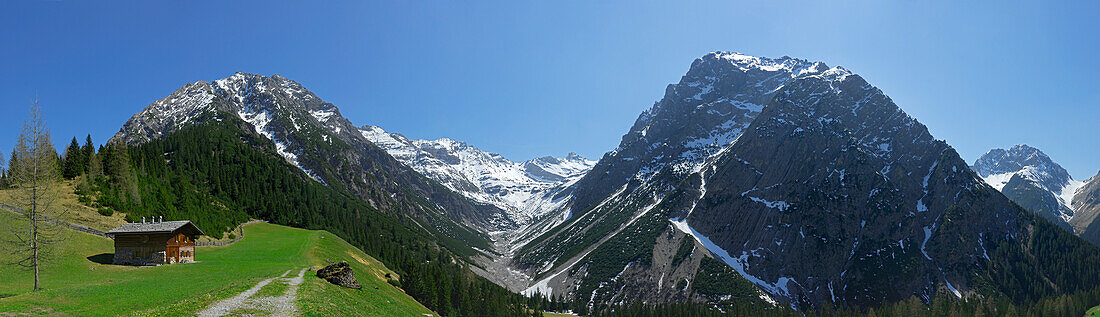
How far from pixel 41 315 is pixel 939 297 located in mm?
241501

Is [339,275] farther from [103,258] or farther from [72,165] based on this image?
[72,165]

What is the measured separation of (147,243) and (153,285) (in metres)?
19.0

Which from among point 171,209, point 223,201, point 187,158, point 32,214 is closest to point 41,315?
point 32,214

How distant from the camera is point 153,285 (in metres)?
41.5

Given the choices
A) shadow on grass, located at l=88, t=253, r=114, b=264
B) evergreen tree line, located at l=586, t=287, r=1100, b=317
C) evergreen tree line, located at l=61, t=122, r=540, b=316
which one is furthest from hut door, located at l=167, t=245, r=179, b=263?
evergreen tree line, located at l=586, t=287, r=1100, b=317

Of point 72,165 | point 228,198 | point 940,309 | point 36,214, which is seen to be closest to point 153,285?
point 36,214

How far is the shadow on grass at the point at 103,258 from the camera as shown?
2096 inches

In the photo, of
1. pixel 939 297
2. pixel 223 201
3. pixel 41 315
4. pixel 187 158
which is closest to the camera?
pixel 41 315

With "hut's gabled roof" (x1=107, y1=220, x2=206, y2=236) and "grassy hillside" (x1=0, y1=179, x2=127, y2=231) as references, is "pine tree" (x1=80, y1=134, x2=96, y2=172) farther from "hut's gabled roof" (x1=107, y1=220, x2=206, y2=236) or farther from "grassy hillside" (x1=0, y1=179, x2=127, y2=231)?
"hut's gabled roof" (x1=107, y1=220, x2=206, y2=236)

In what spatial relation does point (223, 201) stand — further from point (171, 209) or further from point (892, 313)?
point (892, 313)

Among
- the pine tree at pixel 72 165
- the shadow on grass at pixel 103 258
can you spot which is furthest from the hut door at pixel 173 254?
the pine tree at pixel 72 165

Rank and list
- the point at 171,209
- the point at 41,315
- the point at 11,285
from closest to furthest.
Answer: the point at 41,315
the point at 11,285
the point at 171,209

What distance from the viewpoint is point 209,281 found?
4438 cm

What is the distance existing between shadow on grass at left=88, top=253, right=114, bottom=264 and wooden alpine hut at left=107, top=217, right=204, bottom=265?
744 millimetres
